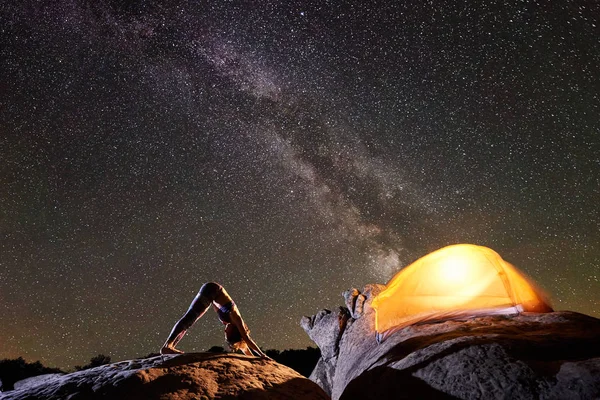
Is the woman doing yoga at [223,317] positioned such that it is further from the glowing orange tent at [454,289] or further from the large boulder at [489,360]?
the glowing orange tent at [454,289]

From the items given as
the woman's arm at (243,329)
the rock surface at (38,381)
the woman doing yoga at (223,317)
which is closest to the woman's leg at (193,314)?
the woman doing yoga at (223,317)

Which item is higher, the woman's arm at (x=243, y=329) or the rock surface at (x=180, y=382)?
the woman's arm at (x=243, y=329)

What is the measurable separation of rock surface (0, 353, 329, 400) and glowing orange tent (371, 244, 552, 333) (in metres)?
3.92

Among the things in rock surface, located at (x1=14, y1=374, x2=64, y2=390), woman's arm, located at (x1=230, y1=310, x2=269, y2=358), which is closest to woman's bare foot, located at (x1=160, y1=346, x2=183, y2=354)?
woman's arm, located at (x1=230, y1=310, x2=269, y2=358)

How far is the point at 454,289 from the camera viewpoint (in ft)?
33.4

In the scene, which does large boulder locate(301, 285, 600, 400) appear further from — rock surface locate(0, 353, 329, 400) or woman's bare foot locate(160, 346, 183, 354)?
woman's bare foot locate(160, 346, 183, 354)

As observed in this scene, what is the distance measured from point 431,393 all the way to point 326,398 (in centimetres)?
141

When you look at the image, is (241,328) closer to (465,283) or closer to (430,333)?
(430,333)

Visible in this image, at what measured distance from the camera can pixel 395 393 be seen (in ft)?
17.9

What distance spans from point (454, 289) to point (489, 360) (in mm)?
5187

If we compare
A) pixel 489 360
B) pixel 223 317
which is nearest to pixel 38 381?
pixel 223 317

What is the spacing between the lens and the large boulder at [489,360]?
453 cm

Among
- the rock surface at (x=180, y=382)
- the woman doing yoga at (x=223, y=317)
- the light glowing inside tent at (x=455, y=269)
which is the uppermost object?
the light glowing inside tent at (x=455, y=269)

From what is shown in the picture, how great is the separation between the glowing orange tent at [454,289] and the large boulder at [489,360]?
2.83 ft
